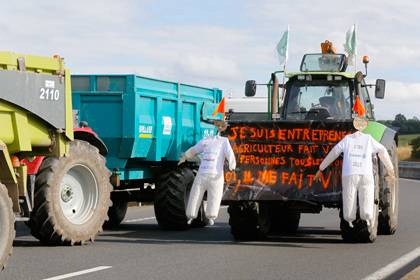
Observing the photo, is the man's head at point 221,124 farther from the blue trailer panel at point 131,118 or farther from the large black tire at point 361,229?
the large black tire at point 361,229

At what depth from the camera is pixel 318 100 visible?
15086mm

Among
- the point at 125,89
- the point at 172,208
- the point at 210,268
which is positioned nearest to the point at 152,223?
the point at 172,208

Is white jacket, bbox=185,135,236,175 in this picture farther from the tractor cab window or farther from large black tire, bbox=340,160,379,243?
the tractor cab window

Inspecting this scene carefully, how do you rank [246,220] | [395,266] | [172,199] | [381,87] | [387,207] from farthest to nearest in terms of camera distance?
[172,199]
[381,87]
[387,207]
[246,220]
[395,266]

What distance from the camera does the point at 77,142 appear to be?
12.3 metres

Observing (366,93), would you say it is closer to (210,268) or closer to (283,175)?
(283,175)

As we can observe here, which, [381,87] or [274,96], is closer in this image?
[381,87]

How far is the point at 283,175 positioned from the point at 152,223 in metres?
4.27

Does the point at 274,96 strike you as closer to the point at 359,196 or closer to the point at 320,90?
the point at 320,90

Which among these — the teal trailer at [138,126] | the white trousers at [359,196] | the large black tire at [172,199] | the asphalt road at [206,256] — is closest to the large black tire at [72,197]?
the asphalt road at [206,256]

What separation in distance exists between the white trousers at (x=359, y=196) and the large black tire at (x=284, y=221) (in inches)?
86.9

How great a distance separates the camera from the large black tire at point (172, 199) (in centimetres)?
1505

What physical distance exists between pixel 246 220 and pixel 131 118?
2.61m

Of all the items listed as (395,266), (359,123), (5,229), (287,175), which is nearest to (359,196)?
(359,123)
